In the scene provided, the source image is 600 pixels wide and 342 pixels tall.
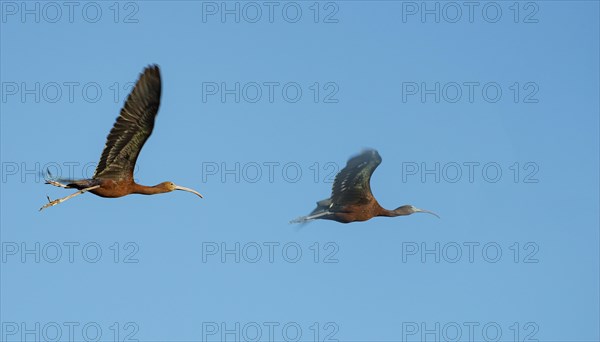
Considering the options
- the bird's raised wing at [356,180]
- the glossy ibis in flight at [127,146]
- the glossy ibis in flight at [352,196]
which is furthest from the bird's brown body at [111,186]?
the bird's raised wing at [356,180]

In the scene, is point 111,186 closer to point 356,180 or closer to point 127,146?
point 127,146

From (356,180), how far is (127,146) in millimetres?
8875

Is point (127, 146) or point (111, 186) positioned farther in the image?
point (111, 186)

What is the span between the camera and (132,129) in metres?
34.3

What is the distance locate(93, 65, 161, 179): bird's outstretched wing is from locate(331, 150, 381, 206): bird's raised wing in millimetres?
7710

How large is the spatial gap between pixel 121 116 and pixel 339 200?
→ 9.64 metres

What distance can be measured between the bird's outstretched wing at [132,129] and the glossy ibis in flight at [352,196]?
287 inches

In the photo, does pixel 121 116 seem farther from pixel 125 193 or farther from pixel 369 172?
pixel 369 172

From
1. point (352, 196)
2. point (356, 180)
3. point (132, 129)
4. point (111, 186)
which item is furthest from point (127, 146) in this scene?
point (352, 196)

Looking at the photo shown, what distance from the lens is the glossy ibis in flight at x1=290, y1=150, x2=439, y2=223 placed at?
1559 inches

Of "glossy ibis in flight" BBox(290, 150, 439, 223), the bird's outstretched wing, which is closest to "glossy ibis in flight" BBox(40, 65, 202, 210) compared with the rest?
the bird's outstretched wing

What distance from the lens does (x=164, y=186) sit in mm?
37719

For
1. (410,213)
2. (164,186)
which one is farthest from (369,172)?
(164,186)

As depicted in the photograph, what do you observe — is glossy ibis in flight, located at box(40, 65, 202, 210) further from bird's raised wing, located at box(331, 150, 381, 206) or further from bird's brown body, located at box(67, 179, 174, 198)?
bird's raised wing, located at box(331, 150, 381, 206)
